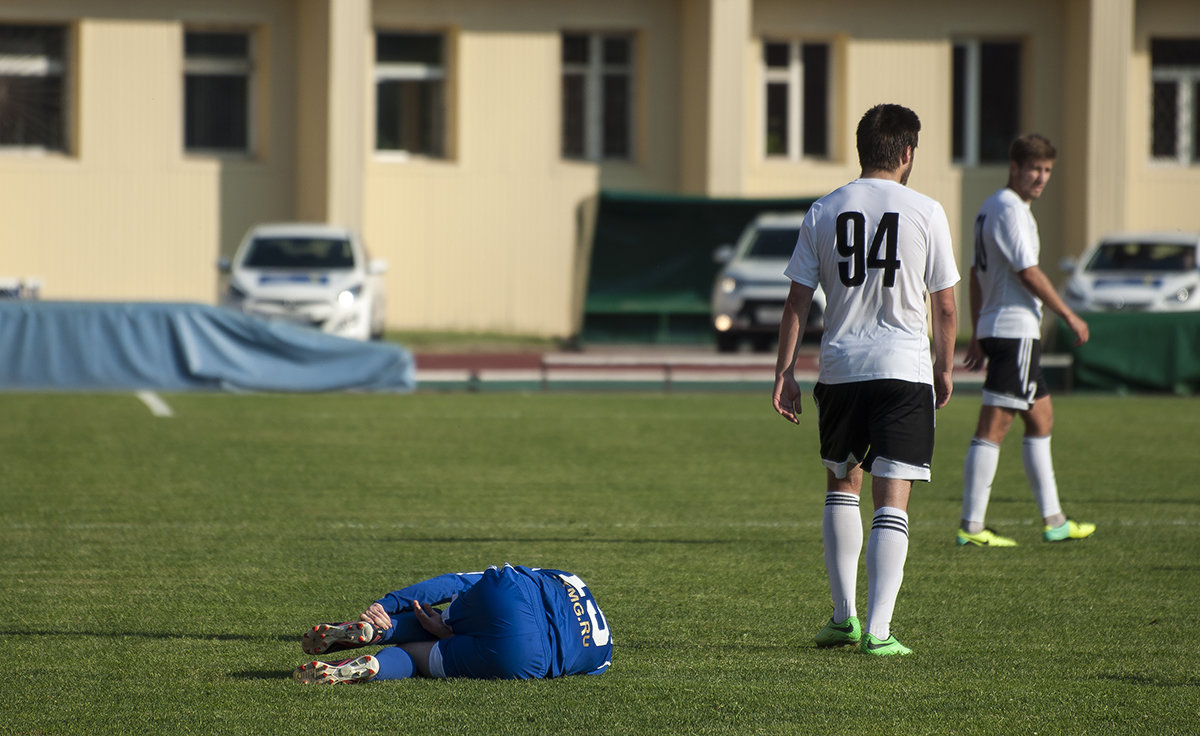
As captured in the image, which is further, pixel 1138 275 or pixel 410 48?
pixel 410 48

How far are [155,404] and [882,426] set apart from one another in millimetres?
12015

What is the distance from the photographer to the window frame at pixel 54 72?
27.5 metres

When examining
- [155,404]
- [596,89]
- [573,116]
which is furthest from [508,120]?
[155,404]

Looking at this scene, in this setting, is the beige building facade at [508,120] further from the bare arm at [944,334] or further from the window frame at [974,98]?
the bare arm at [944,334]

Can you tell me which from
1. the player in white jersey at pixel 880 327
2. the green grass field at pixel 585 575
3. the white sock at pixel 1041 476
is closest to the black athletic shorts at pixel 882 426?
the player in white jersey at pixel 880 327

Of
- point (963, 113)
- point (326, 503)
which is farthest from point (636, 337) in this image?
point (326, 503)

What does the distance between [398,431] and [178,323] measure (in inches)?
182

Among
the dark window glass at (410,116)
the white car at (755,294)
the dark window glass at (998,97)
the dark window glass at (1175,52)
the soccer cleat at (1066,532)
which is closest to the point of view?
the soccer cleat at (1066,532)

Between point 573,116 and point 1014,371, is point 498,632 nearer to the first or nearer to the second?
point 1014,371

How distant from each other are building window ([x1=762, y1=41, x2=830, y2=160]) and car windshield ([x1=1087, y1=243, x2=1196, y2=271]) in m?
7.43

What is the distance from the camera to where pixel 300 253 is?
2392 centimetres

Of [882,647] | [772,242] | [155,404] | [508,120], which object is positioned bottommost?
[155,404]

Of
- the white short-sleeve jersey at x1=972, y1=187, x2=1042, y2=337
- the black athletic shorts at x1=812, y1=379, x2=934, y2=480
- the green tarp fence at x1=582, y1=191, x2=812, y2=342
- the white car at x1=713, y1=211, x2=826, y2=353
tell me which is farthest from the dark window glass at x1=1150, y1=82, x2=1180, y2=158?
the black athletic shorts at x1=812, y1=379, x2=934, y2=480

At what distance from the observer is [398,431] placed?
14.6 metres
